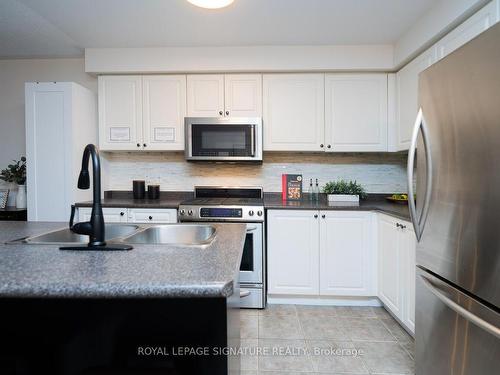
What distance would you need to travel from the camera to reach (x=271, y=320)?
2271mm

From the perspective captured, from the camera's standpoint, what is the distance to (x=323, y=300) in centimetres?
255

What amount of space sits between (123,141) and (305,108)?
183 centimetres

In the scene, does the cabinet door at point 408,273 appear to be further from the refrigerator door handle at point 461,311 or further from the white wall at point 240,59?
the white wall at point 240,59

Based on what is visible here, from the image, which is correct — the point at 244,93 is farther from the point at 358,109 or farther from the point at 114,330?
the point at 114,330

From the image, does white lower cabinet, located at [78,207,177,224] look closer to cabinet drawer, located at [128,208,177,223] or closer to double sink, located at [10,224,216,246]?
cabinet drawer, located at [128,208,177,223]

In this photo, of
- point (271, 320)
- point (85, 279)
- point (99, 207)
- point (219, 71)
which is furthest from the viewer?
point (219, 71)

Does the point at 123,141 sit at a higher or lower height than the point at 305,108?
lower

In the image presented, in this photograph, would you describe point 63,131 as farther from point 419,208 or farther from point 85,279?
point 419,208

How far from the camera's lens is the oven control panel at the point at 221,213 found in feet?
7.97

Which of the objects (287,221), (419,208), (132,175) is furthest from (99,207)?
(132,175)

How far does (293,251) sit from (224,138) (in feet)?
3.97

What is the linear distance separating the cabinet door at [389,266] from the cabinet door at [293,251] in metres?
0.52

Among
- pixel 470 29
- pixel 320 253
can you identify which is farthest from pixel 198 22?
pixel 320 253

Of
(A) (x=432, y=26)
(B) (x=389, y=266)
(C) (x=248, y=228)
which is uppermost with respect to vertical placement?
(A) (x=432, y=26)
